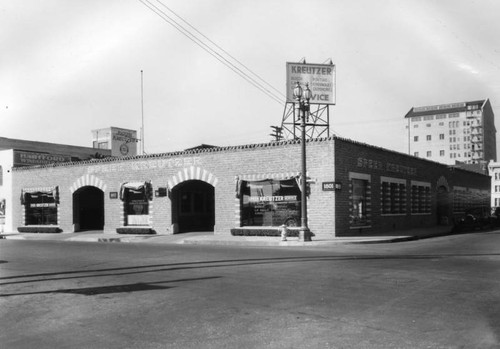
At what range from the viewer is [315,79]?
104 feet

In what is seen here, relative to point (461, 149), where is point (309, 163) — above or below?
below

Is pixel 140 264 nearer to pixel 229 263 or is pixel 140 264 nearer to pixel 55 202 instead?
pixel 229 263

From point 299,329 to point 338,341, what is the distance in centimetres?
68

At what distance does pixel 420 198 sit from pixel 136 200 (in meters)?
18.4

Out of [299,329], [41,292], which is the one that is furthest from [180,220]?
[299,329]

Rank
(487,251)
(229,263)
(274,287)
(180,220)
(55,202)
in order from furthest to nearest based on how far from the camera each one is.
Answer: (55,202) < (180,220) < (487,251) < (229,263) < (274,287)

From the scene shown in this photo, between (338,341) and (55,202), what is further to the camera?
(55,202)

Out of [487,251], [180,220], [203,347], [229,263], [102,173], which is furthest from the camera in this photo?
[102,173]

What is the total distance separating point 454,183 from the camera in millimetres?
40219

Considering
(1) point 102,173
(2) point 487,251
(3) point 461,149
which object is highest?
(3) point 461,149

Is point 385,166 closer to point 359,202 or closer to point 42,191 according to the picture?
point 359,202

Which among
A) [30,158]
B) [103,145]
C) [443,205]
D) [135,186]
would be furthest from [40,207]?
[103,145]

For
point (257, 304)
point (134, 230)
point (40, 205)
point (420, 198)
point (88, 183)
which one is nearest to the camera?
point (257, 304)

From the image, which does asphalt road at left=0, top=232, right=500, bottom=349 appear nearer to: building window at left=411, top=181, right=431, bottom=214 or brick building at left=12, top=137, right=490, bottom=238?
brick building at left=12, top=137, right=490, bottom=238
